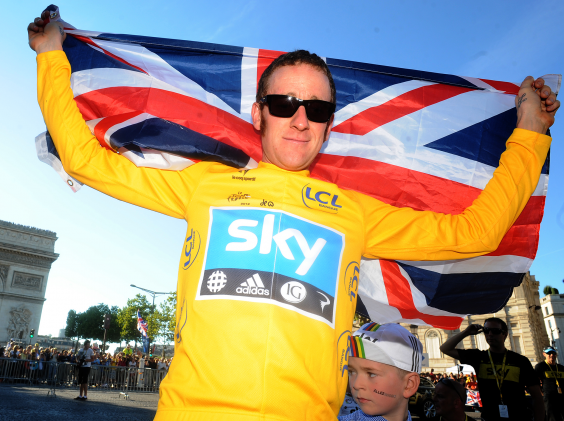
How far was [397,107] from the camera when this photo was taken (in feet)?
10.7

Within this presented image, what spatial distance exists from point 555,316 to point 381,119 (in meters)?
87.5

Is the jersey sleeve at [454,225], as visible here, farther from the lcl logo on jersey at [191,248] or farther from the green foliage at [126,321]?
the green foliage at [126,321]

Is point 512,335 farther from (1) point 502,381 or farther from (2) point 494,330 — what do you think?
(1) point 502,381

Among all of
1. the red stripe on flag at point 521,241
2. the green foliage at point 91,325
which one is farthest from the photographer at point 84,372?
the green foliage at point 91,325

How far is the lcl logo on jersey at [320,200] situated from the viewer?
1775 millimetres

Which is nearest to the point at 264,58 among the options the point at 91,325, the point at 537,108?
the point at 537,108

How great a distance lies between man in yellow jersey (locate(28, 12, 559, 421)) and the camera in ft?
4.62

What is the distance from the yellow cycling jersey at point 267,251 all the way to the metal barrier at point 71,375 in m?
18.1

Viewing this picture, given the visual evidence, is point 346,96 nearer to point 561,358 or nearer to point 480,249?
point 480,249

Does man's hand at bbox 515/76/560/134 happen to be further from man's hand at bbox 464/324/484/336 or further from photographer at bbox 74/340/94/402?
photographer at bbox 74/340/94/402

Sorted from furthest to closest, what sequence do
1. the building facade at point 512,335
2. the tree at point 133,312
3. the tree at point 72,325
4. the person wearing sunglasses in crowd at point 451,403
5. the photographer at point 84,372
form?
the tree at point 72,325 < the tree at point 133,312 < the building facade at point 512,335 < the photographer at point 84,372 < the person wearing sunglasses in crowd at point 451,403

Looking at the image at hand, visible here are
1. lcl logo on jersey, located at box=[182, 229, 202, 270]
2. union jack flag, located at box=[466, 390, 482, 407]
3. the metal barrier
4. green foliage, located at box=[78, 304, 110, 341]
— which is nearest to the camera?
lcl logo on jersey, located at box=[182, 229, 202, 270]

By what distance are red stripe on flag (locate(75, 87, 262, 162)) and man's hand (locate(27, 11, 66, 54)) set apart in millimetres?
647

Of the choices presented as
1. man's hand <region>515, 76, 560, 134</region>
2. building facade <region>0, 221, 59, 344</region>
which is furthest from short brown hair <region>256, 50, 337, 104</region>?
building facade <region>0, 221, 59, 344</region>
